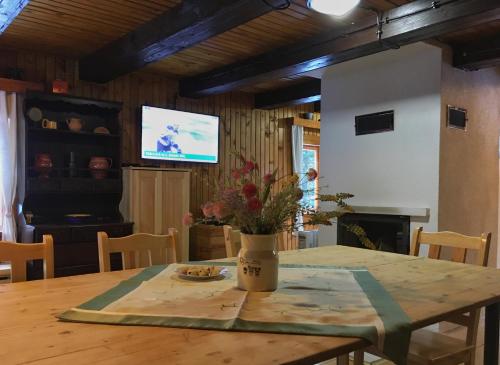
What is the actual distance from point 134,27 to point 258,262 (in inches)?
106

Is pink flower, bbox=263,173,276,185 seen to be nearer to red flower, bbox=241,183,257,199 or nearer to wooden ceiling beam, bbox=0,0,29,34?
red flower, bbox=241,183,257,199

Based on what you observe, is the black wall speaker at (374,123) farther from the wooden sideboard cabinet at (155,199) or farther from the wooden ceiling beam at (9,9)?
the wooden ceiling beam at (9,9)

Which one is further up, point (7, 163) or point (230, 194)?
point (7, 163)

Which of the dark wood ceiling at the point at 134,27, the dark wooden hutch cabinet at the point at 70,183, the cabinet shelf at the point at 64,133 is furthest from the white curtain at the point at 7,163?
the dark wood ceiling at the point at 134,27

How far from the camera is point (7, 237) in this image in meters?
4.00

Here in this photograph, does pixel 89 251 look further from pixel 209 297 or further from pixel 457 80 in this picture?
pixel 457 80

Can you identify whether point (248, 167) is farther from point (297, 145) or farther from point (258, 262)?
point (297, 145)

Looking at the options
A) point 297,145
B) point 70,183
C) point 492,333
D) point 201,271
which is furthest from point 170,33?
point 297,145

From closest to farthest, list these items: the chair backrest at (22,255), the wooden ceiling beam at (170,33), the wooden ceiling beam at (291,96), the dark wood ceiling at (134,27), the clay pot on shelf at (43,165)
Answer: the chair backrest at (22,255) < the wooden ceiling beam at (170,33) < the dark wood ceiling at (134,27) < the clay pot on shelf at (43,165) < the wooden ceiling beam at (291,96)

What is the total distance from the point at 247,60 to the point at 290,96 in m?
1.28

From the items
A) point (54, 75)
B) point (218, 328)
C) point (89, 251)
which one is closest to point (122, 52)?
point (54, 75)

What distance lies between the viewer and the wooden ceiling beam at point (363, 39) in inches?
107

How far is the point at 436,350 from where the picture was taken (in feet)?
6.19

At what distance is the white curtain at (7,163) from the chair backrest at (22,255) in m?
2.59
